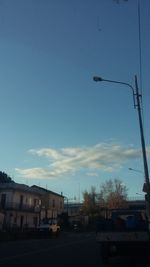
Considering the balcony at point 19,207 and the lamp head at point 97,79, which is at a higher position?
the balcony at point 19,207

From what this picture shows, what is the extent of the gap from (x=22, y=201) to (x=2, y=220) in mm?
8827

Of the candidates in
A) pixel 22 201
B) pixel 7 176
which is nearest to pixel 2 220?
pixel 22 201

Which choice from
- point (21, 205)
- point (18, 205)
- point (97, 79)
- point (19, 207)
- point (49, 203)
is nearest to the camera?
point (97, 79)

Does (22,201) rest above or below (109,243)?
above

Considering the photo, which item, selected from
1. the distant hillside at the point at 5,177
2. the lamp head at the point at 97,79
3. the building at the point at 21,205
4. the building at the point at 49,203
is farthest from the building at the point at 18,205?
the lamp head at the point at 97,79

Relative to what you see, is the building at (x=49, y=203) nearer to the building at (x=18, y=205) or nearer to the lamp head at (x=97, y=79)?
the building at (x=18, y=205)

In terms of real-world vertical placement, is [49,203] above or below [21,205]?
above

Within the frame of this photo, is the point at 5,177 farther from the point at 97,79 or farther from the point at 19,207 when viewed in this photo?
the point at 97,79

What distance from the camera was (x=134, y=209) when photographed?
2069 centimetres

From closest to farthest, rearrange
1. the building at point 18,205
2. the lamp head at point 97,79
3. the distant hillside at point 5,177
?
the lamp head at point 97,79, the building at point 18,205, the distant hillside at point 5,177

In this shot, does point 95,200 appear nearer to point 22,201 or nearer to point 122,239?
point 22,201

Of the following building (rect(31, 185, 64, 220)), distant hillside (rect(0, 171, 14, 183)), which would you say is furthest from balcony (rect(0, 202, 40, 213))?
distant hillside (rect(0, 171, 14, 183))

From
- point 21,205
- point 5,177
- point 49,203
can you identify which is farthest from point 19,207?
point 5,177

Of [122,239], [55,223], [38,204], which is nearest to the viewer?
[122,239]
